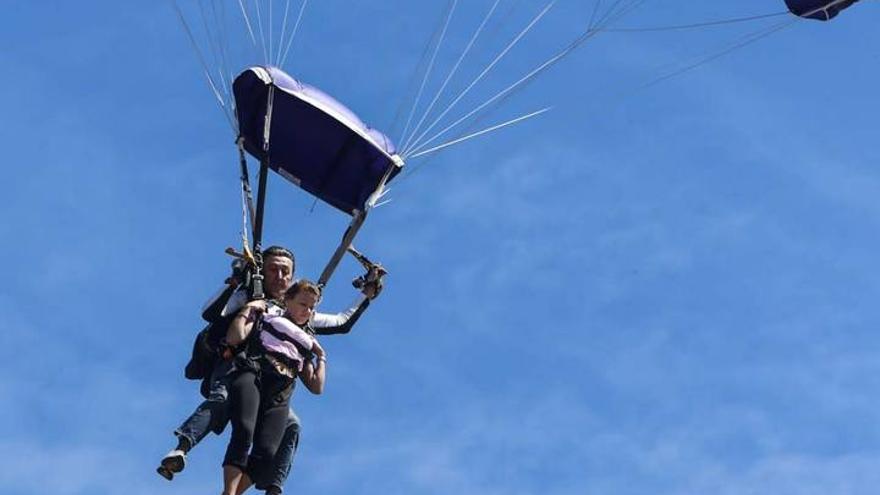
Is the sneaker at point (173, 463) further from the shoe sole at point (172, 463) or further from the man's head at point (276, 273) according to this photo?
the man's head at point (276, 273)

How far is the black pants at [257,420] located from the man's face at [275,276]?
83 centimetres

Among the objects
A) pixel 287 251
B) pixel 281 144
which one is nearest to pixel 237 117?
pixel 281 144

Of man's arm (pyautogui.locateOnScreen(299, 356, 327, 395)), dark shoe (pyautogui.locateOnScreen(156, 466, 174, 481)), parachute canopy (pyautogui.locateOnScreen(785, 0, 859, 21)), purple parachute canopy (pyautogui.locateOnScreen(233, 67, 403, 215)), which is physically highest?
parachute canopy (pyautogui.locateOnScreen(785, 0, 859, 21))

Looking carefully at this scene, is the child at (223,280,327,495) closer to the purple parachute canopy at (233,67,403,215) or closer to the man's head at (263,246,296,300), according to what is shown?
the man's head at (263,246,296,300)

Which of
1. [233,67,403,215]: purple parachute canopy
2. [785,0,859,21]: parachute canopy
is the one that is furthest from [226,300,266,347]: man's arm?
[785,0,859,21]: parachute canopy

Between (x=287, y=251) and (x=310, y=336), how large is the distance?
2.59 ft

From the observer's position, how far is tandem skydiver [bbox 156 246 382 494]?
44.4 ft

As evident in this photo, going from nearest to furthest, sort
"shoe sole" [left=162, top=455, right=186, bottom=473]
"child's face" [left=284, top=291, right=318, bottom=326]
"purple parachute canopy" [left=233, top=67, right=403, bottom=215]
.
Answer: "shoe sole" [left=162, top=455, right=186, bottom=473], "child's face" [left=284, top=291, right=318, bottom=326], "purple parachute canopy" [left=233, top=67, right=403, bottom=215]

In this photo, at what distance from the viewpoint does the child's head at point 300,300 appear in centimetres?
1430

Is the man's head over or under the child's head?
over

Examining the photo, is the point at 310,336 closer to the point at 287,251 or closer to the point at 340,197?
the point at 287,251

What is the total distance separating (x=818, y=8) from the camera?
16.9 m

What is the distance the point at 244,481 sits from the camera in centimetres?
1378

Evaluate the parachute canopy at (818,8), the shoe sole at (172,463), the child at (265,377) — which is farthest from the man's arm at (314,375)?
the parachute canopy at (818,8)
